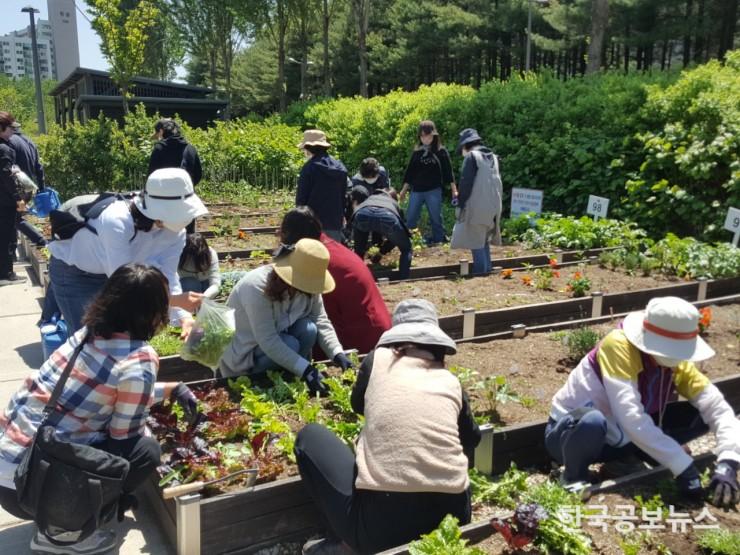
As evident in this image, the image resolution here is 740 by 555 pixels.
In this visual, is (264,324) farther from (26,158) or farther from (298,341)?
(26,158)

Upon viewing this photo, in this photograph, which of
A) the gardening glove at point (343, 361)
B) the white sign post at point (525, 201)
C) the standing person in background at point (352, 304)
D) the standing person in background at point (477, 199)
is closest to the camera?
the gardening glove at point (343, 361)

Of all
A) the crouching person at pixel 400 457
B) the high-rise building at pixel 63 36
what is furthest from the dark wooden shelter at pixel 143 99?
the crouching person at pixel 400 457

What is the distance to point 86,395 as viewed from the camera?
2965mm

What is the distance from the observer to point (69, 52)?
1655 inches

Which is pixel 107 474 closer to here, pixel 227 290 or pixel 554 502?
pixel 554 502

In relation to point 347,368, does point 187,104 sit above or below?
above

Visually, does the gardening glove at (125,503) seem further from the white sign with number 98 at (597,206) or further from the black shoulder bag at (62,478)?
the white sign with number 98 at (597,206)

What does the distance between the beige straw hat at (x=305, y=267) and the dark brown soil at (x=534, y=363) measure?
50.6 inches

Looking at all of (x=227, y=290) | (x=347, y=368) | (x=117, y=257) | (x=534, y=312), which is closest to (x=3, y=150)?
(x=227, y=290)

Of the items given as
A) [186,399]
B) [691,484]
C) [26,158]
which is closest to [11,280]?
[26,158]

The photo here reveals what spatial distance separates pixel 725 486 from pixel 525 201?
8260mm

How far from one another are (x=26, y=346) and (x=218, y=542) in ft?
13.4

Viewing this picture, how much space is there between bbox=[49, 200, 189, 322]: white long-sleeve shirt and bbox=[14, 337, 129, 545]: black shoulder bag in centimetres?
124

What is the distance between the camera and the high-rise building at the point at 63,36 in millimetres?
41562
